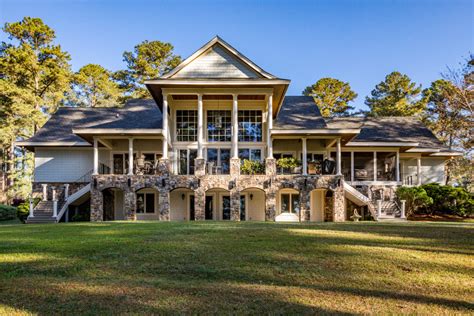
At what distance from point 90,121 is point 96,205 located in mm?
8163

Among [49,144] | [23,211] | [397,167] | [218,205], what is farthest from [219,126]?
[23,211]

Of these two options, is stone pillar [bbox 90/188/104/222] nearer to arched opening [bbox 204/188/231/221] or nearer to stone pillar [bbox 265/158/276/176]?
arched opening [bbox 204/188/231/221]

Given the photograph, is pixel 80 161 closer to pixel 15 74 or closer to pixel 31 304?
pixel 15 74

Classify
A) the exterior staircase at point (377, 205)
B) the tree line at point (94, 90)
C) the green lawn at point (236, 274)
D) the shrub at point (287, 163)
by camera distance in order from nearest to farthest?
1. the green lawn at point (236, 274)
2. the exterior staircase at point (377, 205)
3. the shrub at point (287, 163)
4. the tree line at point (94, 90)

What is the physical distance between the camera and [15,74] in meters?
31.0

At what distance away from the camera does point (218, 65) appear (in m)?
20.3

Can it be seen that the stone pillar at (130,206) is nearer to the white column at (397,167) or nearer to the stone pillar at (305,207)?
the stone pillar at (305,207)

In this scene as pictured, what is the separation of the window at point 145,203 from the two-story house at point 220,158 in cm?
6

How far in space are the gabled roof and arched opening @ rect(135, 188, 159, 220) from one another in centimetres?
397

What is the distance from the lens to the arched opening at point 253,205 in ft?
68.6

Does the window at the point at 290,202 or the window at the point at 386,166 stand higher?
the window at the point at 386,166

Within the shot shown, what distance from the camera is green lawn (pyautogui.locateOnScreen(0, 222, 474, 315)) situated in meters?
4.56

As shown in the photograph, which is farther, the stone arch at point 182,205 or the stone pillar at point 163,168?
the stone arch at point 182,205

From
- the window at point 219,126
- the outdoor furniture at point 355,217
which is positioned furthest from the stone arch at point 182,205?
the outdoor furniture at point 355,217
